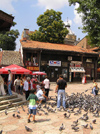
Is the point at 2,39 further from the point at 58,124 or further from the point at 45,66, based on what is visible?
the point at 58,124

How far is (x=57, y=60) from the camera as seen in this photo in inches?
974

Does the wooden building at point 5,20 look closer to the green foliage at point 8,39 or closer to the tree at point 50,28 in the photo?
the green foliage at point 8,39

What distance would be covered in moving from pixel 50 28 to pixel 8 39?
863 cm

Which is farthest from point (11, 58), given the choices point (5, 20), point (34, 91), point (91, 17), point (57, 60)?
point (34, 91)

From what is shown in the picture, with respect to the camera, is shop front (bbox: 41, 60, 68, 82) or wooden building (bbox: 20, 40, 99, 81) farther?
shop front (bbox: 41, 60, 68, 82)

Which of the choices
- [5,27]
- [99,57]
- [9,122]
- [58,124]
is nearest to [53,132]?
[58,124]

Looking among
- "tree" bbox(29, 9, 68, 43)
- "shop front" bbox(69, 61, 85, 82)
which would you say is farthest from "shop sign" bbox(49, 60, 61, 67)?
"tree" bbox(29, 9, 68, 43)

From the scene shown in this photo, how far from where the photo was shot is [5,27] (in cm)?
954

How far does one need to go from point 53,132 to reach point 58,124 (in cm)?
83

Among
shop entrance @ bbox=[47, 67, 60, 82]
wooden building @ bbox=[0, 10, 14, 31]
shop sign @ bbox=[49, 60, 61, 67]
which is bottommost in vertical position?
shop entrance @ bbox=[47, 67, 60, 82]

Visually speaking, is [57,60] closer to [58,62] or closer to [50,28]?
[58,62]

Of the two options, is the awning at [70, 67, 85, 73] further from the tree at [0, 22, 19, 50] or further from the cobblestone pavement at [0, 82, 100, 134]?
the cobblestone pavement at [0, 82, 100, 134]

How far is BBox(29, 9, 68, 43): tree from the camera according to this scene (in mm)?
29806

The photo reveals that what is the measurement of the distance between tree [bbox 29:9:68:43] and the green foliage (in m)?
3.90
